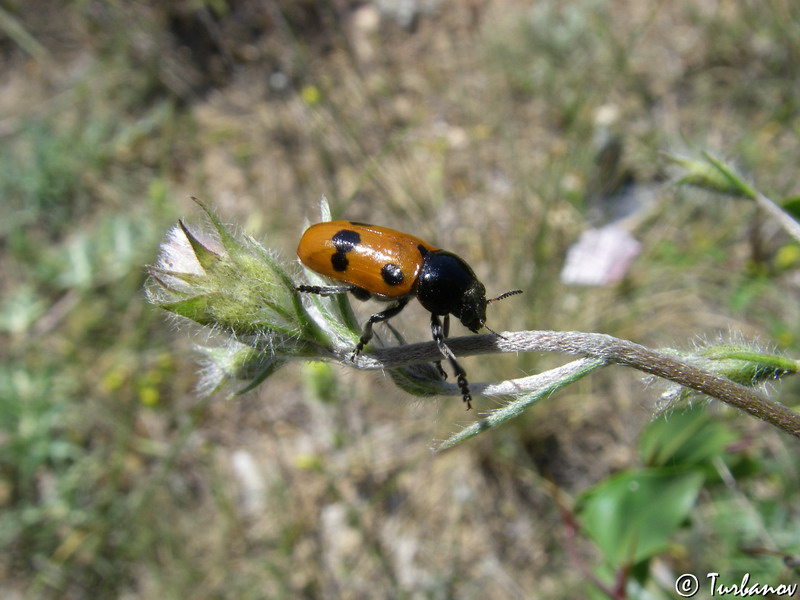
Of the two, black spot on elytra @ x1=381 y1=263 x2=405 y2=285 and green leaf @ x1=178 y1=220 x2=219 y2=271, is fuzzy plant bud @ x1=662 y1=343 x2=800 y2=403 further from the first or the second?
green leaf @ x1=178 y1=220 x2=219 y2=271

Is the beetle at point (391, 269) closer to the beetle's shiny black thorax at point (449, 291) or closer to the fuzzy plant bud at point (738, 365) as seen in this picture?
the beetle's shiny black thorax at point (449, 291)

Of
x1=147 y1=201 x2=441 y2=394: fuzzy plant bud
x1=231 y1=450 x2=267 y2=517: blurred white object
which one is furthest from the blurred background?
x1=147 y1=201 x2=441 y2=394: fuzzy plant bud

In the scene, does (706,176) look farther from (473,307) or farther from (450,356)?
(450,356)

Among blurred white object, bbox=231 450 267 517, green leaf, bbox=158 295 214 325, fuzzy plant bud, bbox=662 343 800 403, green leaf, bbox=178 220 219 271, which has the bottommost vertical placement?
blurred white object, bbox=231 450 267 517

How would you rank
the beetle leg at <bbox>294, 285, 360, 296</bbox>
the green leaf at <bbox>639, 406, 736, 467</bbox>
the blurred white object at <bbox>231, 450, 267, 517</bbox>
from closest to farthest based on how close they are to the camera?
the beetle leg at <bbox>294, 285, 360, 296</bbox>
the green leaf at <bbox>639, 406, 736, 467</bbox>
the blurred white object at <bbox>231, 450, 267, 517</bbox>

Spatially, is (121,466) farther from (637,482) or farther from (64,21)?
(64,21)

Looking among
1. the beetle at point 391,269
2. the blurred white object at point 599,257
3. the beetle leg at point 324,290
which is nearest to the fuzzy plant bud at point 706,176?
the beetle at point 391,269

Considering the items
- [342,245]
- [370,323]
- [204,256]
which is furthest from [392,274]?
[204,256]
